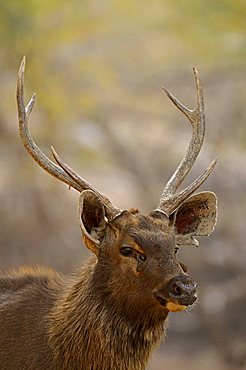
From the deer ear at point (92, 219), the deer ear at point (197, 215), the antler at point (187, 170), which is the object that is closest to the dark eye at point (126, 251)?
the deer ear at point (92, 219)

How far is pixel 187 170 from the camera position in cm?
877

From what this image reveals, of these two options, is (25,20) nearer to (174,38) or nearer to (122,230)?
(174,38)

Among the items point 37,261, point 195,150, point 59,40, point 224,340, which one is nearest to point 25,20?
point 59,40

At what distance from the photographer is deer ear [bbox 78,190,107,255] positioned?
7.93m

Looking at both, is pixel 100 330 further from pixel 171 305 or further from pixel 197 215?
pixel 197 215

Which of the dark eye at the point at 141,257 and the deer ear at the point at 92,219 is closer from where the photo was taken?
the dark eye at the point at 141,257

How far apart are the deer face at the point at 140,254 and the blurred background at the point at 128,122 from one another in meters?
10.1

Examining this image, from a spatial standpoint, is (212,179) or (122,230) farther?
(212,179)

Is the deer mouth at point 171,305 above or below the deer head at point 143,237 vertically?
below

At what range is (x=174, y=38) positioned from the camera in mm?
20062

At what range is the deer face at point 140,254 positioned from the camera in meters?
7.57

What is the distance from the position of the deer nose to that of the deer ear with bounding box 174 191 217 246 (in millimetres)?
929

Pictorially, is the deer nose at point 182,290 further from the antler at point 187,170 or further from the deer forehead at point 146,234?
the antler at point 187,170

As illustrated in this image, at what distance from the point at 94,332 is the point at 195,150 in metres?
1.68
